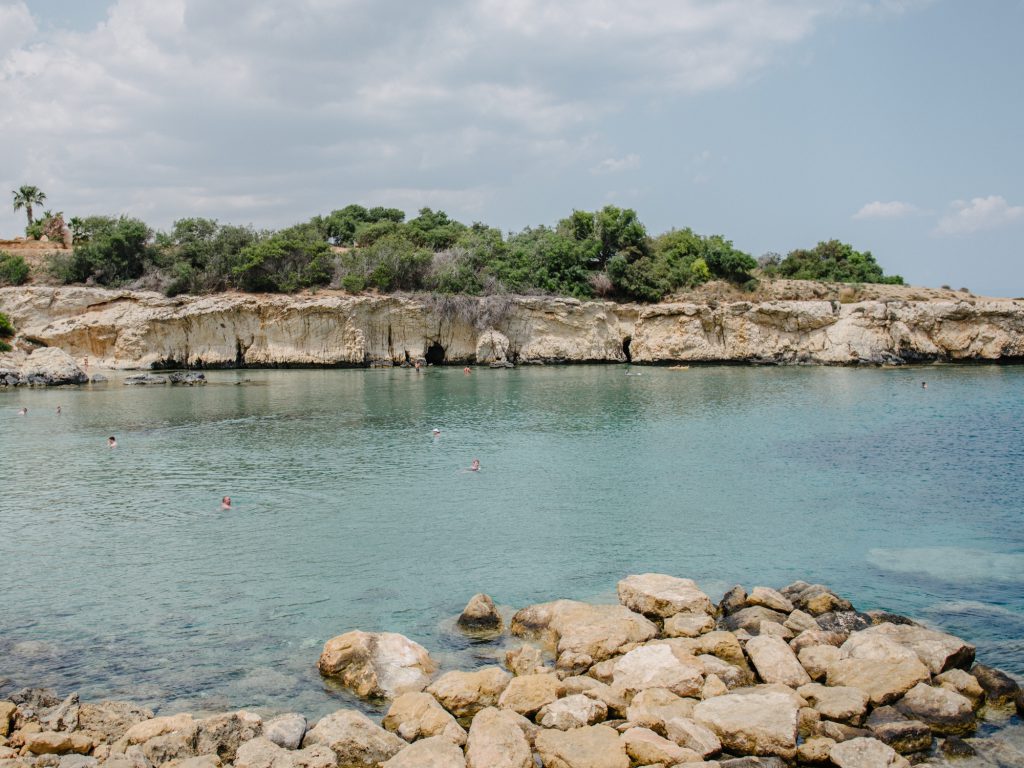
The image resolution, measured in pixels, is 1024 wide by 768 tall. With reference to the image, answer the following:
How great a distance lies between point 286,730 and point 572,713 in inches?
142

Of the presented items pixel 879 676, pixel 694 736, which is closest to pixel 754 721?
pixel 694 736

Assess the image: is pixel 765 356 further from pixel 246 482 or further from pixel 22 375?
pixel 22 375

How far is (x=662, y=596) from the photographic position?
13156 millimetres

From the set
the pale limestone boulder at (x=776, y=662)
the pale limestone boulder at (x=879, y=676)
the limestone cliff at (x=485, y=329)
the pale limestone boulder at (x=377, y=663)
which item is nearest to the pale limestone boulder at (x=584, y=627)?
the pale limestone boulder at (x=776, y=662)

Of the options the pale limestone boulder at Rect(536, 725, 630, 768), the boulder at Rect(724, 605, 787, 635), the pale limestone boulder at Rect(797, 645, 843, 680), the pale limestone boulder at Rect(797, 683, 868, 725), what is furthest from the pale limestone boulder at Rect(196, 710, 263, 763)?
the pale limestone boulder at Rect(797, 645, 843, 680)

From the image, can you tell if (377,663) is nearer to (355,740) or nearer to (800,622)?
(355,740)

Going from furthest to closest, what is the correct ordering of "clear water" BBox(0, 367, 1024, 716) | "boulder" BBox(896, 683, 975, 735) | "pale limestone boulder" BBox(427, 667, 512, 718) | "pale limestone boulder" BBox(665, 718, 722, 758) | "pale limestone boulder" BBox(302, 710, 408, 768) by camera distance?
1. "clear water" BBox(0, 367, 1024, 716)
2. "pale limestone boulder" BBox(427, 667, 512, 718)
3. "boulder" BBox(896, 683, 975, 735)
4. "pale limestone boulder" BBox(302, 710, 408, 768)
5. "pale limestone boulder" BBox(665, 718, 722, 758)

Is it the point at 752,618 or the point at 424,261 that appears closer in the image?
the point at 752,618

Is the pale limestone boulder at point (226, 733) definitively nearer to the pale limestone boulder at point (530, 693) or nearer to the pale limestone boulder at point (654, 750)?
the pale limestone boulder at point (530, 693)

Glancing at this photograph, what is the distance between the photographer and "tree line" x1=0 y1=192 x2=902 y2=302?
66.8m

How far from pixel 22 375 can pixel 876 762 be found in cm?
5762

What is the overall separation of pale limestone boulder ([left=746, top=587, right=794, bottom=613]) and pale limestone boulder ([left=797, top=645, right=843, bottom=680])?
5.47 feet

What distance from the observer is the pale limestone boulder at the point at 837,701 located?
967cm

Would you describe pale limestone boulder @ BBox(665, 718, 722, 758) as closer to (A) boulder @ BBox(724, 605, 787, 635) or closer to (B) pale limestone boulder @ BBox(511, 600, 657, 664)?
(B) pale limestone boulder @ BBox(511, 600, 657, 664)
